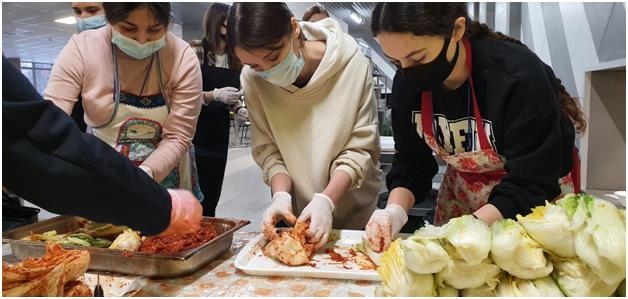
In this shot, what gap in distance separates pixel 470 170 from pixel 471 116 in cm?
22

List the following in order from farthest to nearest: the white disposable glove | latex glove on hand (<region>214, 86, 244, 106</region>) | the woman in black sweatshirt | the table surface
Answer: latex glove on hand (<region>214, 86, 244, 106</region>) → the white disposable glove → the woman in black sweatshirt → the table surface

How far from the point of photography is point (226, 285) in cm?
120

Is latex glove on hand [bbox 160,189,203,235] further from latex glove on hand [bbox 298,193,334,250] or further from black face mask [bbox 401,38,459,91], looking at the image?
black face mask [bbox 401,38,459,91]

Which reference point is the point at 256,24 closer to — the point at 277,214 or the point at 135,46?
the point at 135,46

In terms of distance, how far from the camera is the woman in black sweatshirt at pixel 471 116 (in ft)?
4.04

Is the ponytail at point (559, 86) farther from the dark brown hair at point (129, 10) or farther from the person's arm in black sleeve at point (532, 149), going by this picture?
the dark brown hair at point (129, 10)

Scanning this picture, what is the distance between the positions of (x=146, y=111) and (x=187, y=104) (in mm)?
138

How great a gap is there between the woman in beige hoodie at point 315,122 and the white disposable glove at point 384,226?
0.18 metres

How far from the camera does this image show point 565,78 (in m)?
3.55

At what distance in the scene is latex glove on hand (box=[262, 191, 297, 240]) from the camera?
1.48m

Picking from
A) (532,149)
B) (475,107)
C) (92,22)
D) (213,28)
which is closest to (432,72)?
(475,107)

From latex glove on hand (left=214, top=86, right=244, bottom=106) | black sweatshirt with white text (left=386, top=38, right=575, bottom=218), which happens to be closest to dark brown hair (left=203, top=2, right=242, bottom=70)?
latex glove on hand (left=214, top=86, right=244, bottom=106)

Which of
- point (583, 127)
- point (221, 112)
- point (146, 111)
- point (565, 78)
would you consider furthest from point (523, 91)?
point (565, 78)

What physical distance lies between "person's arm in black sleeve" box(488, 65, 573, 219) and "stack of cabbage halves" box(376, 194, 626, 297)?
0.36m
